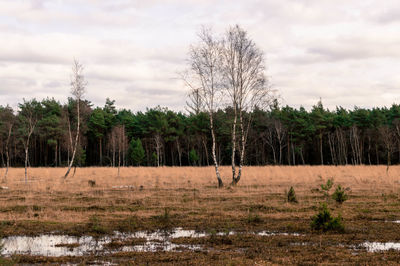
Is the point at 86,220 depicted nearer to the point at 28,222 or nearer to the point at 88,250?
the point at 28,222

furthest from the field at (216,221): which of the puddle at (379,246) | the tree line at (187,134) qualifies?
the tree line at (187,134)

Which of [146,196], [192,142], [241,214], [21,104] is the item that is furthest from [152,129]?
[241,214]

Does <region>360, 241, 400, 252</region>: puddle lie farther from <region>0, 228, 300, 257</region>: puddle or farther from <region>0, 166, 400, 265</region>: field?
<region>0, 228, 300, 257</region>: puddle

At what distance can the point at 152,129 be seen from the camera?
241 feet

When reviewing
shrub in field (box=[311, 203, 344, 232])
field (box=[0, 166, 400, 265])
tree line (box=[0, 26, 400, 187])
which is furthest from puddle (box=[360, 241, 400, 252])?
tree line (box=[0, 26, 400, 187])

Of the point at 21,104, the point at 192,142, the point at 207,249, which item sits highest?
Answer: the point at 21,104

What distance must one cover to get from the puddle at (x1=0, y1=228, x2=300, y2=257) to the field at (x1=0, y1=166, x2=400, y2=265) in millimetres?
167

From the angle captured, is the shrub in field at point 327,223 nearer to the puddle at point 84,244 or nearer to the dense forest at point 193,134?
the puddle at point 84,244

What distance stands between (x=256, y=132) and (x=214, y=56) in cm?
4660

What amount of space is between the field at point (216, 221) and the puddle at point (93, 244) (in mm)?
167

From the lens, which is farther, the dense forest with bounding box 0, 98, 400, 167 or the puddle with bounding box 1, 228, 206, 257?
the dense forest with bounding box 0, 98, 400, 167

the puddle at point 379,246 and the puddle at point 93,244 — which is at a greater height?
the puddle at point 93,244

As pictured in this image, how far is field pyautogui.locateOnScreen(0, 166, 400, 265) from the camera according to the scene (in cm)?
909

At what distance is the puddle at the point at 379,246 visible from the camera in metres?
9.68
